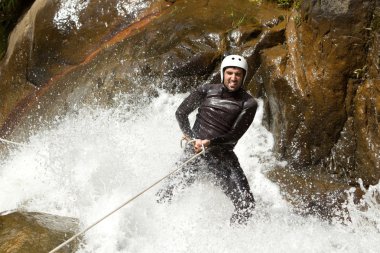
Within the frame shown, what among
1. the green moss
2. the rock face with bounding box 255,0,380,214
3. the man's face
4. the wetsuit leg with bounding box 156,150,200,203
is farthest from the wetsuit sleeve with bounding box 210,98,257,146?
the green moss

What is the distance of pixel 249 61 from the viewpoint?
7316 mm

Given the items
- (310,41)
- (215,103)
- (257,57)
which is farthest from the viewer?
(257,57)

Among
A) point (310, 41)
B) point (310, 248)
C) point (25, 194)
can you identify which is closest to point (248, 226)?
point (310, 248)

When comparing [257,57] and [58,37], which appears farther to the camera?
[58,37]

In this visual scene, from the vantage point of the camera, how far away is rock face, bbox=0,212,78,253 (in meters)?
4.40

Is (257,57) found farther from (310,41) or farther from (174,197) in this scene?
(174,197)

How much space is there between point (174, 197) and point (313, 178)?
223 centimetres

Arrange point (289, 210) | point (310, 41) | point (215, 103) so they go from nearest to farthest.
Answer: point (215, 103) → point (289, 210) → point (310, 41)

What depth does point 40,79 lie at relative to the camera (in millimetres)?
9859

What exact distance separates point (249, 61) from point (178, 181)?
2820mm

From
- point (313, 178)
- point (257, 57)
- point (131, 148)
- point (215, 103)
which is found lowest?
point (313, 178)

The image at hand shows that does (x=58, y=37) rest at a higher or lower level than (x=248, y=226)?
higher

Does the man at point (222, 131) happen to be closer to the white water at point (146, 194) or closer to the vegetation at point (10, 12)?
the white water at point (146, 194)

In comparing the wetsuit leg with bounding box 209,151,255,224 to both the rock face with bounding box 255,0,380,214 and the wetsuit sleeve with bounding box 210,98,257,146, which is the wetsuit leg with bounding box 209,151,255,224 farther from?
the rock face with bounding box 255,0,380,214
